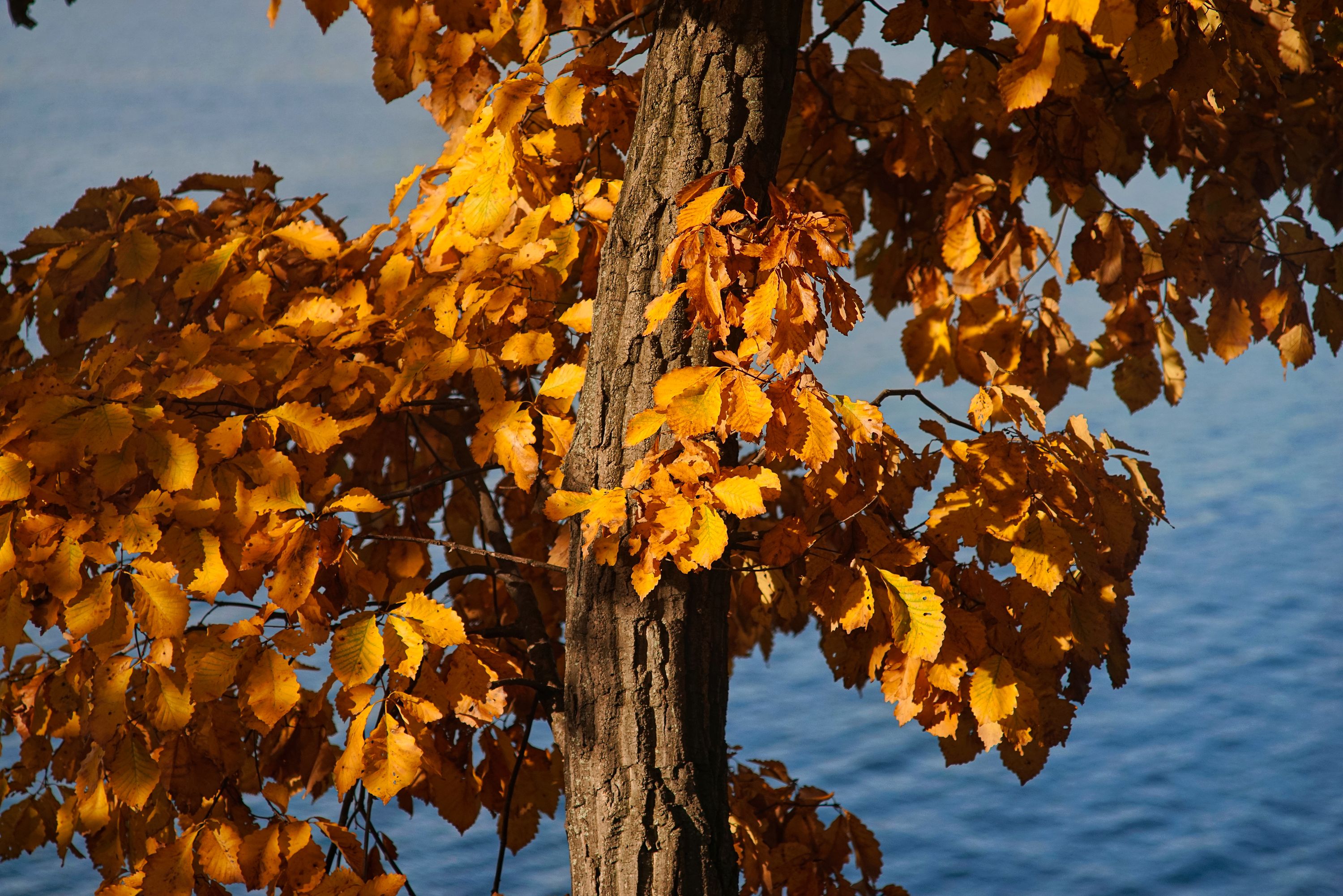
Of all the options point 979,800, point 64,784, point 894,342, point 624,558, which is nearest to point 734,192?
point 624,558

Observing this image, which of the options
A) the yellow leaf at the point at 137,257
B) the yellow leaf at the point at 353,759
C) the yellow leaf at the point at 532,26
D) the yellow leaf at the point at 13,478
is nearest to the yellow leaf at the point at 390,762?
the yellow leaf at the point at 353,759

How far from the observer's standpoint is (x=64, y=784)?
143 cm

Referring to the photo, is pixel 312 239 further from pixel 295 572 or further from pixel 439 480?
pixel 295 572

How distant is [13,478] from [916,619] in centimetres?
71

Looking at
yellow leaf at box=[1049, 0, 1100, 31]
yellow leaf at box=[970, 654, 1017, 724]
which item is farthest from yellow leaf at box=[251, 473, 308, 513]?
yellow leaf at box=[1049, 0, 1100, 31]

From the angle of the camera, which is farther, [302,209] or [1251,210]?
[1251,210]

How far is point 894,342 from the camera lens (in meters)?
5.85

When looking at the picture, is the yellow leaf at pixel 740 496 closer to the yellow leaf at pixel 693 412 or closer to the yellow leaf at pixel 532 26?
the yellow leaf at pixel 693 412

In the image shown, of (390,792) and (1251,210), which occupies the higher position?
(1251,210)

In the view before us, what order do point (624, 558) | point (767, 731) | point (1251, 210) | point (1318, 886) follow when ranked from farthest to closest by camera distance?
point (767, 731) < point (1318, 886) < point (1251, 210) < point (624, 558)

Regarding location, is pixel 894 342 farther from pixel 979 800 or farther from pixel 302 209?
pixel 302 209

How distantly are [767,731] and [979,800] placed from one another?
0.63 metres

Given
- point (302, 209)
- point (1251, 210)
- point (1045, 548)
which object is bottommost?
point (1045, 548)

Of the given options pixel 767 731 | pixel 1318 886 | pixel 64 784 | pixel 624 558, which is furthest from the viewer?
pixel 767 731
